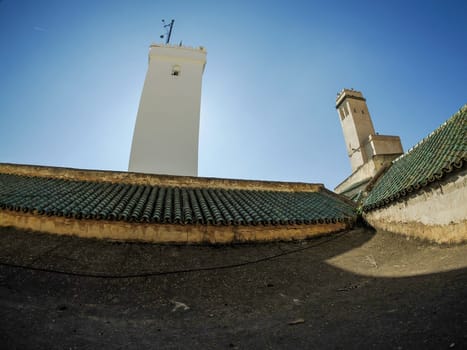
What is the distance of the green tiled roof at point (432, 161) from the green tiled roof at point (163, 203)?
1.40 meters

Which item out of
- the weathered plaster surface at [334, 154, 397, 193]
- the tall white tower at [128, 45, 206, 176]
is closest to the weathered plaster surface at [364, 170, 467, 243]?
the weathered plaster surface at [334, 154, 397, 193]

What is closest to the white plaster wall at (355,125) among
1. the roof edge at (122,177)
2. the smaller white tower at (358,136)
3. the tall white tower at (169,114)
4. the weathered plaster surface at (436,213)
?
the smaller white tower at (358,136)

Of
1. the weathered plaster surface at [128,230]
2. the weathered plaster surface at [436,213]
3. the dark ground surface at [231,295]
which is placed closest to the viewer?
the dark ground surface at [231,295]

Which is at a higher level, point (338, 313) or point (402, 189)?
point (402, 189)

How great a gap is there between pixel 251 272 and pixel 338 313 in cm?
206

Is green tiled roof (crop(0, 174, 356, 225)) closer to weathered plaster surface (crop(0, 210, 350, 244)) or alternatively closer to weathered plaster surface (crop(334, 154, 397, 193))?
weathered plaster surface (crop(0, 210, 350, 244))

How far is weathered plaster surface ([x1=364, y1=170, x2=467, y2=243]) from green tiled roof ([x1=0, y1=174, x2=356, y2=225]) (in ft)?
4.85

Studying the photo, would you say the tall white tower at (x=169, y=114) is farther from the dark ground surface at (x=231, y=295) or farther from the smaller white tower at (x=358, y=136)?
the smaller white tower at (x=358, y=136)

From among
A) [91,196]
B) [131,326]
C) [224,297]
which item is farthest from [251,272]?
[91,196]

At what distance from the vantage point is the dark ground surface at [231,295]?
9.20ft

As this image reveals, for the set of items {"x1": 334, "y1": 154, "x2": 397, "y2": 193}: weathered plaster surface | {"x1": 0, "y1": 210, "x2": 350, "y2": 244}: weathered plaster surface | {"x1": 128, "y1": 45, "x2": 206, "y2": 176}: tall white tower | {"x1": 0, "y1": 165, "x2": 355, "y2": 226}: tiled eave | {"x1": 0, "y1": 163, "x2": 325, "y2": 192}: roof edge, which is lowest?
{"x1": 0, "y1": 210, "x2": 350, "y2": 244}: weathered plaster surface

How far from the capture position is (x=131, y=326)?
337 cm

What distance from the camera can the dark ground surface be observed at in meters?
2.80

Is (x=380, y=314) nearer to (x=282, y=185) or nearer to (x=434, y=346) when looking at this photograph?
(x=434, y=346)
